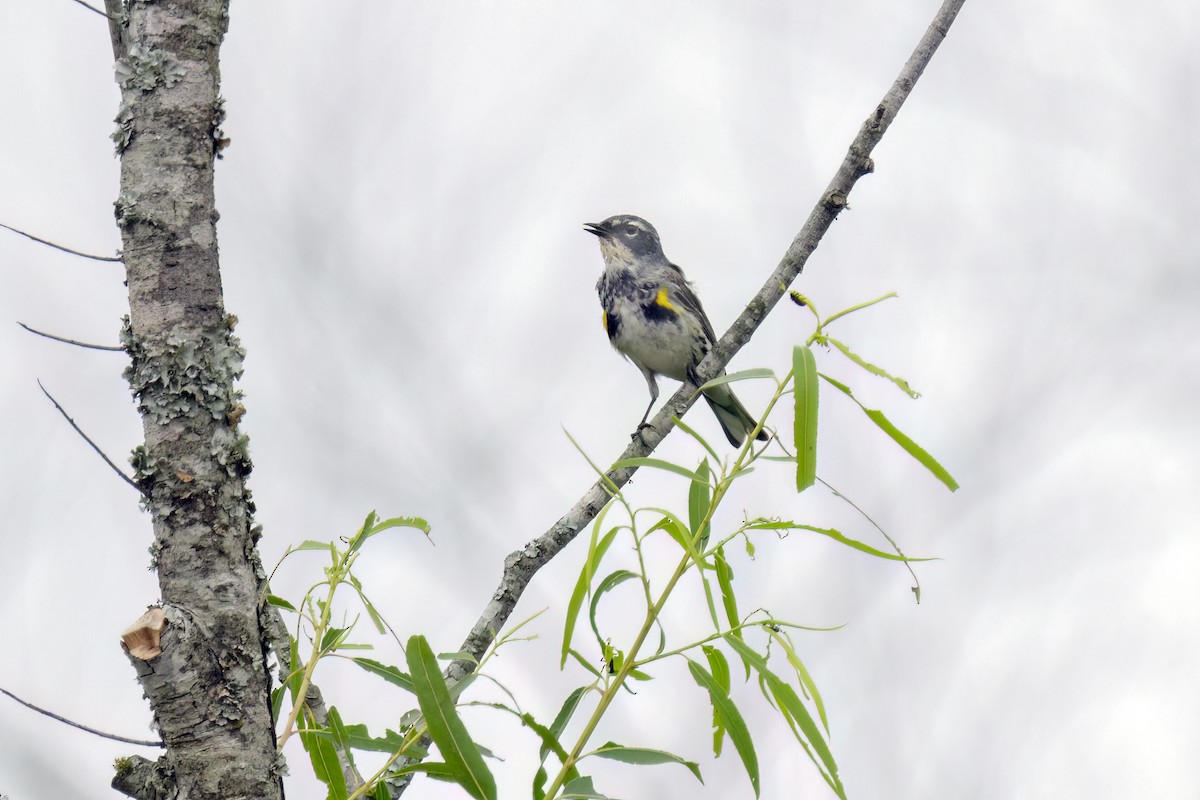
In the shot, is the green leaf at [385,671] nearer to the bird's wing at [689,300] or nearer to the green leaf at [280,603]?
the green leaf at [280,603]

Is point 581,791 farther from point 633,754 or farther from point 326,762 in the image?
point 326,762

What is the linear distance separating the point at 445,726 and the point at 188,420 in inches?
39.1

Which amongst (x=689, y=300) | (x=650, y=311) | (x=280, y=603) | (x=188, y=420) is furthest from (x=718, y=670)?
(x=689, y=300)

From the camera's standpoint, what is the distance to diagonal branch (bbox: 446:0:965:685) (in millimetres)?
2707

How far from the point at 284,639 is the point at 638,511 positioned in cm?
95

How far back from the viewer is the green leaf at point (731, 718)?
189cm

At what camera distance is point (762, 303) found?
328 centimetres

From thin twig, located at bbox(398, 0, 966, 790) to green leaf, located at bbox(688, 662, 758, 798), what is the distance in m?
0.77

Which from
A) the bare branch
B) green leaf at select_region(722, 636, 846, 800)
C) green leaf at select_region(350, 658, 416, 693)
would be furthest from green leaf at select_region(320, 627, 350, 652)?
the bare branch

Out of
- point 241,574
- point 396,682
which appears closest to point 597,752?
point 396,682

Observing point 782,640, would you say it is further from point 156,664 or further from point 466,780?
point 156,664

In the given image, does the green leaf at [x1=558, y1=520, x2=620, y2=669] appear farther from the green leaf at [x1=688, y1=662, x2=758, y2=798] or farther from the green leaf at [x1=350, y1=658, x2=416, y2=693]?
the green leaf at [x1=350, y1=658, x2=416, y2=693]

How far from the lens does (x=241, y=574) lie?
7.30 ft

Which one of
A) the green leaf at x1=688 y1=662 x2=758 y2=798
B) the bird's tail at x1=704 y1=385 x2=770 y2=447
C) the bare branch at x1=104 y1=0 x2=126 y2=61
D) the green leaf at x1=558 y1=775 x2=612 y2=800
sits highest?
the bird's tail at x1=704 y1=385 x2=770 y2=447
